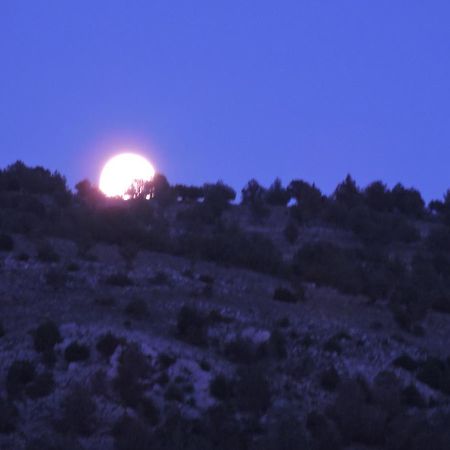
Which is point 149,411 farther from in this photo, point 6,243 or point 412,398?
point 6,243

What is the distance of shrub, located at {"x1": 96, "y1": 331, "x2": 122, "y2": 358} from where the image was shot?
28.5 m

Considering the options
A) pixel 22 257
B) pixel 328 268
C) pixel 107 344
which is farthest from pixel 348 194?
pixel 107 344

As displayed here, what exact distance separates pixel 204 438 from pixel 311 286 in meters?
17.8

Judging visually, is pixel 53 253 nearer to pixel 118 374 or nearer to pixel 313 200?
pixel 118 374

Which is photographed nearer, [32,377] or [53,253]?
[32,377]

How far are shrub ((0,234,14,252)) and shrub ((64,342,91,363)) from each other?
12.0 m

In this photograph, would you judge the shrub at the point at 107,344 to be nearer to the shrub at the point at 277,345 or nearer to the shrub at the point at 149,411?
the shrub at the point at 149,411

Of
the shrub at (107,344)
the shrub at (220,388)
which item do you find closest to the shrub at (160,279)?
the shrub at (107,344)

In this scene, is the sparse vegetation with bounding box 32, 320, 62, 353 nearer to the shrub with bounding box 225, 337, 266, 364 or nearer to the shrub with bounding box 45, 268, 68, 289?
the shrub with bounding box 225, 337, 266, 364

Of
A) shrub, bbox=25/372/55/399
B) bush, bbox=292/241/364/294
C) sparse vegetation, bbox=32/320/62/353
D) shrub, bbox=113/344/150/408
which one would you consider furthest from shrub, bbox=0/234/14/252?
shrub, bbox=25/372/55/399

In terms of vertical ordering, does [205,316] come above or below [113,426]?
above

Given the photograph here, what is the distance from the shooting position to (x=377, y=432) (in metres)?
26.3

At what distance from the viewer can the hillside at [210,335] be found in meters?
25.4

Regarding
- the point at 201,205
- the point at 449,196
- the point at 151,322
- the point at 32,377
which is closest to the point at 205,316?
the point at 151,322
